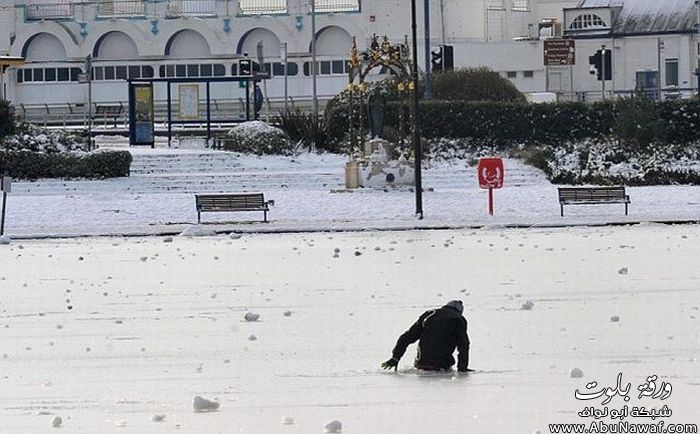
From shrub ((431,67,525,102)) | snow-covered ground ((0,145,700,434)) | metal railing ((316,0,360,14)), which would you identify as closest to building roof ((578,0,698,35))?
metal railing ((316,0,360,14))

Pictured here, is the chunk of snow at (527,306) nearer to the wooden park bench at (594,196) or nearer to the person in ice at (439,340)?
the person in ice at (439,340)

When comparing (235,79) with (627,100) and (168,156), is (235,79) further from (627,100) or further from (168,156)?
(627,100)

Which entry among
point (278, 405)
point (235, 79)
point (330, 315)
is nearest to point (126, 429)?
point (278, 405)

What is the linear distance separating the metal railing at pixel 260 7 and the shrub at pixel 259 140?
113 feet

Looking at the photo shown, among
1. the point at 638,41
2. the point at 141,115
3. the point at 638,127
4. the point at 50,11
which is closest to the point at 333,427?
the point at 638,127

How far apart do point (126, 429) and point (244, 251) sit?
17.2m

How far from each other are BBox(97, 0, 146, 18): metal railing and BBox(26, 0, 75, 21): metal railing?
156cm

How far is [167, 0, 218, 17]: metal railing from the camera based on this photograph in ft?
281

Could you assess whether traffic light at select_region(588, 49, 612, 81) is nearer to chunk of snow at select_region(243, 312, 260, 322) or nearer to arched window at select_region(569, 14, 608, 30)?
arched window at select_region(569, 14, 608, 30)

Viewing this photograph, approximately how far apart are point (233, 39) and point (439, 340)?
7106 cm

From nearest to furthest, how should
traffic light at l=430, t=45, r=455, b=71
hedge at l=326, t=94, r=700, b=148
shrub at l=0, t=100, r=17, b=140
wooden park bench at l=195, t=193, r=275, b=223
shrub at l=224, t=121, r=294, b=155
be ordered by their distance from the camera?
wooden park bench at l=195, t=193, r=275, b=223 < shrub at l=0, t=100, r=17, b=140 < shrub at l=224, t=121, r=294, b=155 < hedge at l=326, t=94, r=700, b=148 < traffic light at l=430, t=45, r=455, b=71

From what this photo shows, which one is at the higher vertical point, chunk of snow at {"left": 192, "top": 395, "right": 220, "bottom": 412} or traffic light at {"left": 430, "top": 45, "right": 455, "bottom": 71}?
traffic light at {"left": 430, "top": 45, "right": 455, "bottom": 71}

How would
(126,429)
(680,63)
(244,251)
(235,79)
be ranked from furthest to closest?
1. (680,63)
2. (235,79)
3. (244,251)
4. (126,429)

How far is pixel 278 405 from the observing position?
1323 cm
